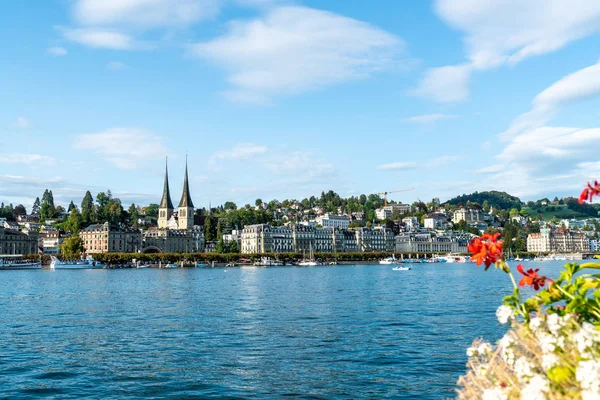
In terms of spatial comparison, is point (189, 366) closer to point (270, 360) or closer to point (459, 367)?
point (270, 360)

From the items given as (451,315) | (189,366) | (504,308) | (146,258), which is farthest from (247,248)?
(504,308)

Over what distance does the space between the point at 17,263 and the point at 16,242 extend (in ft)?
85.2

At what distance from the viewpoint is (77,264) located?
134500mm

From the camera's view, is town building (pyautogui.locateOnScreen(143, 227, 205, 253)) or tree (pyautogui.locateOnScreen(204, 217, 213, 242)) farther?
tree (pyautogui.locateOnScreen(204, 217, 213, 242))

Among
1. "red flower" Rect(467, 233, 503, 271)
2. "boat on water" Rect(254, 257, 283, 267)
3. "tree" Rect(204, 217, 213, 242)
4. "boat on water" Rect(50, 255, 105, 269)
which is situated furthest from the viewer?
"tree" Rect(204, 217, 213, 242)

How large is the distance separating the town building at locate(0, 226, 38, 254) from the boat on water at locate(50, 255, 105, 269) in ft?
87.9

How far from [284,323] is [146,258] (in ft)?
427

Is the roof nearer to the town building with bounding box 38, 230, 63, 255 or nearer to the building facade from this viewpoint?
the building facade

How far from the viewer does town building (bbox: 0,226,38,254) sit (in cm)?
15855

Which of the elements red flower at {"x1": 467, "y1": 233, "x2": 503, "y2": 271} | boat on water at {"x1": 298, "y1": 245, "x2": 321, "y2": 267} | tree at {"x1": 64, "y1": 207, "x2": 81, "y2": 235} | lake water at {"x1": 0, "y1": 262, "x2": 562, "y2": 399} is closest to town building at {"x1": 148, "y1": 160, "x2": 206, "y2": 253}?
tree at {"x1": 64, "y1": 207, "x2": 81, "y2": 235}

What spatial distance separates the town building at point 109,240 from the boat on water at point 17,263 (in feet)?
66.8

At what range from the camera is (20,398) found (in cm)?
1603

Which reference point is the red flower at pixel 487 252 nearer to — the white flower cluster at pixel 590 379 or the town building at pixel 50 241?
the white flower cluster at pixel 590 379

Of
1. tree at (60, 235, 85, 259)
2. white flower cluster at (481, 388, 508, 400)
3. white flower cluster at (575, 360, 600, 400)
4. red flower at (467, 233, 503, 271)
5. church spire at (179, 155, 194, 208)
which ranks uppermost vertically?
church spire at (179, 155, 194, 208)
